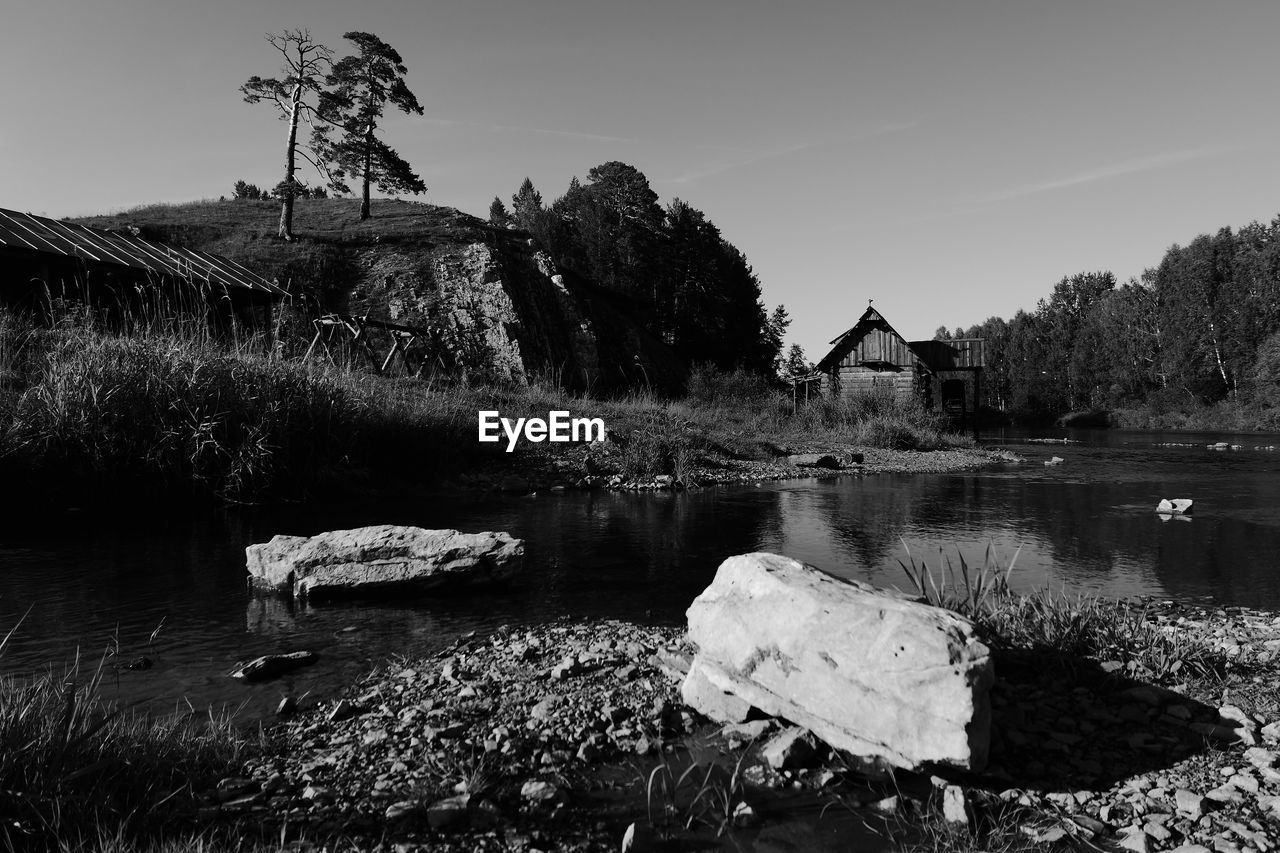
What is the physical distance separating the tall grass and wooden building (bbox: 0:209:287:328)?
1886cm

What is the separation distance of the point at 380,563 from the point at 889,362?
36.2m

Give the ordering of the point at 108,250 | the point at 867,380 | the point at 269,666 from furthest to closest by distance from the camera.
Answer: the point at 867,380, the point at 108,250, the point at 269,666

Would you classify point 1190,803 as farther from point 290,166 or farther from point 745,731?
point 290,166

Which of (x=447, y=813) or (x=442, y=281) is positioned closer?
(x=447, y=813)

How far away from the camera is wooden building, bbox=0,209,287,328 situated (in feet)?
68.3

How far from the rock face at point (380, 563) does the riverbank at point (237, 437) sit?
556cm

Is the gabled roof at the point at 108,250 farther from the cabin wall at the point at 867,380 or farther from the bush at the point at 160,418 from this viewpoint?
the cabin wall at the point at 867,380

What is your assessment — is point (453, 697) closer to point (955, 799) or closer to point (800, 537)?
point (955, 799)

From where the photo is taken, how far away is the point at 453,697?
4.63 meters

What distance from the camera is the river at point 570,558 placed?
5.86 meters

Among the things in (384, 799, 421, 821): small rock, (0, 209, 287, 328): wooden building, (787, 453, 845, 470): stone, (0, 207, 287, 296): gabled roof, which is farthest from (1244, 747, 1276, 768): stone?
(0, 207, 287, 296): gabled roof

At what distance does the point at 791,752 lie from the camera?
3822mm

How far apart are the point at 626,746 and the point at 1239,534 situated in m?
11.8

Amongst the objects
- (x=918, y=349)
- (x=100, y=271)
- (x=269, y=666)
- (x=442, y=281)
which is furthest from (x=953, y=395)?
(x=269, y=666)
